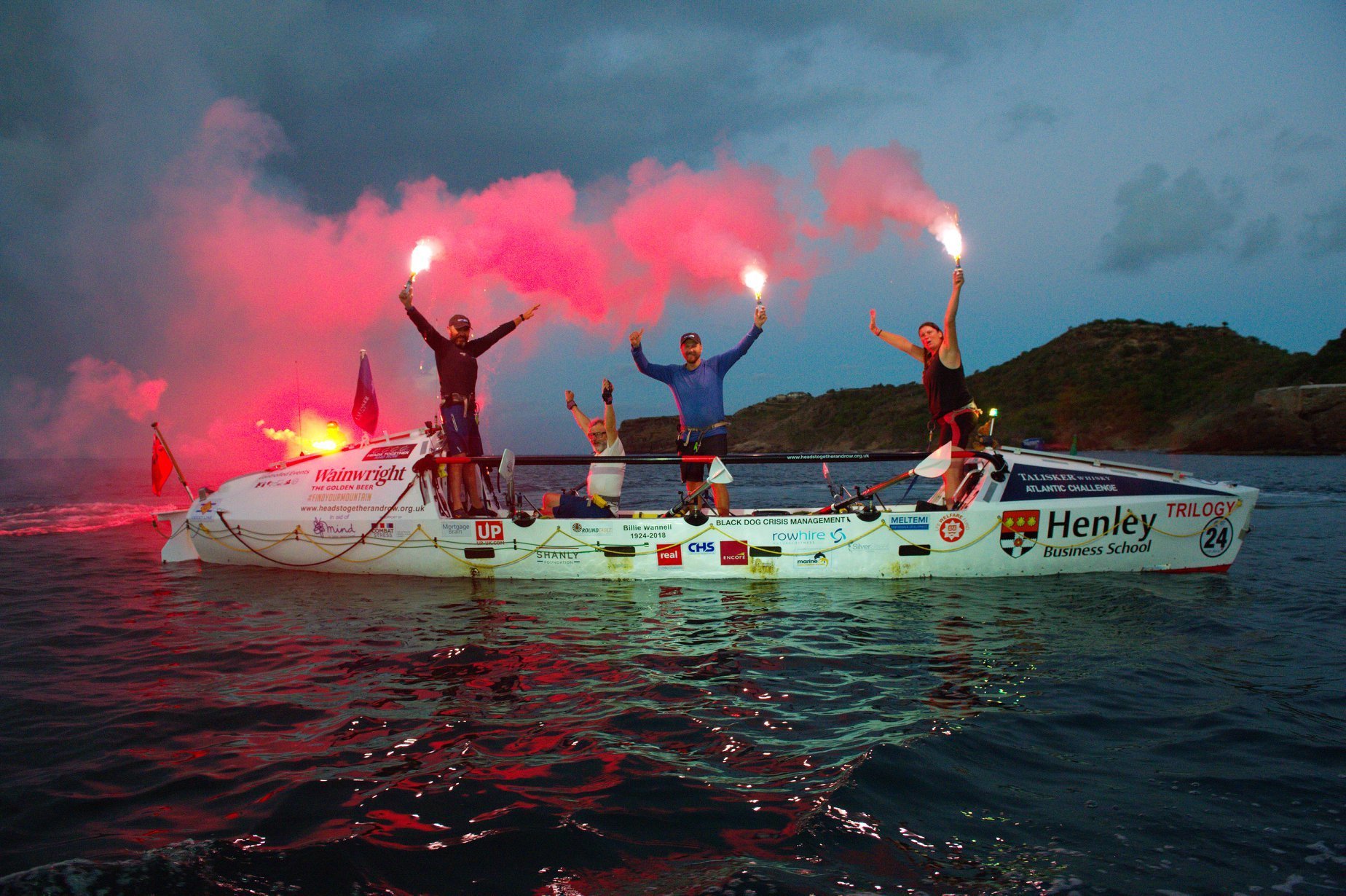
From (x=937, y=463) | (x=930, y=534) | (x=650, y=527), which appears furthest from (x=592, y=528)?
(x=937, y=463)

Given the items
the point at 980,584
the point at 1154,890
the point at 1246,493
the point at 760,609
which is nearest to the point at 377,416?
the point at 760,609

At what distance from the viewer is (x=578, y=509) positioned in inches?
392

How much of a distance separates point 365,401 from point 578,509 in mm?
4192

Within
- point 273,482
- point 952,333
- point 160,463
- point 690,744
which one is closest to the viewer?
point 690,744

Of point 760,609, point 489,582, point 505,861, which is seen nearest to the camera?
point 505,861

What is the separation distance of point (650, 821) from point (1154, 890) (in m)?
2.18

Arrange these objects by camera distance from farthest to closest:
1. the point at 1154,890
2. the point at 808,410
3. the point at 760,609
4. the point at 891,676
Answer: the point at 808,410 < the point at 760,609 < the point at 891,676 < the point at 1154,890

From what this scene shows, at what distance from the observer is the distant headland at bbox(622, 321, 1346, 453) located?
203ft

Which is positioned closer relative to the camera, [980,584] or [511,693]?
[511,693]

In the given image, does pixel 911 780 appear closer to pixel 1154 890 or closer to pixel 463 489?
pixel 1154 890

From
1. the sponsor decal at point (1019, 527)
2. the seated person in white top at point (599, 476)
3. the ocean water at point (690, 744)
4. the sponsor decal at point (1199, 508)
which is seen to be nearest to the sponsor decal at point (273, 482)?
the ocean water at point (690, 744)

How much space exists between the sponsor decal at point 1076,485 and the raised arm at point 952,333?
5.46 feet

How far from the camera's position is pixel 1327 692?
519 centimetres

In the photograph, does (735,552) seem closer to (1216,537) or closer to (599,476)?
(599,476)
